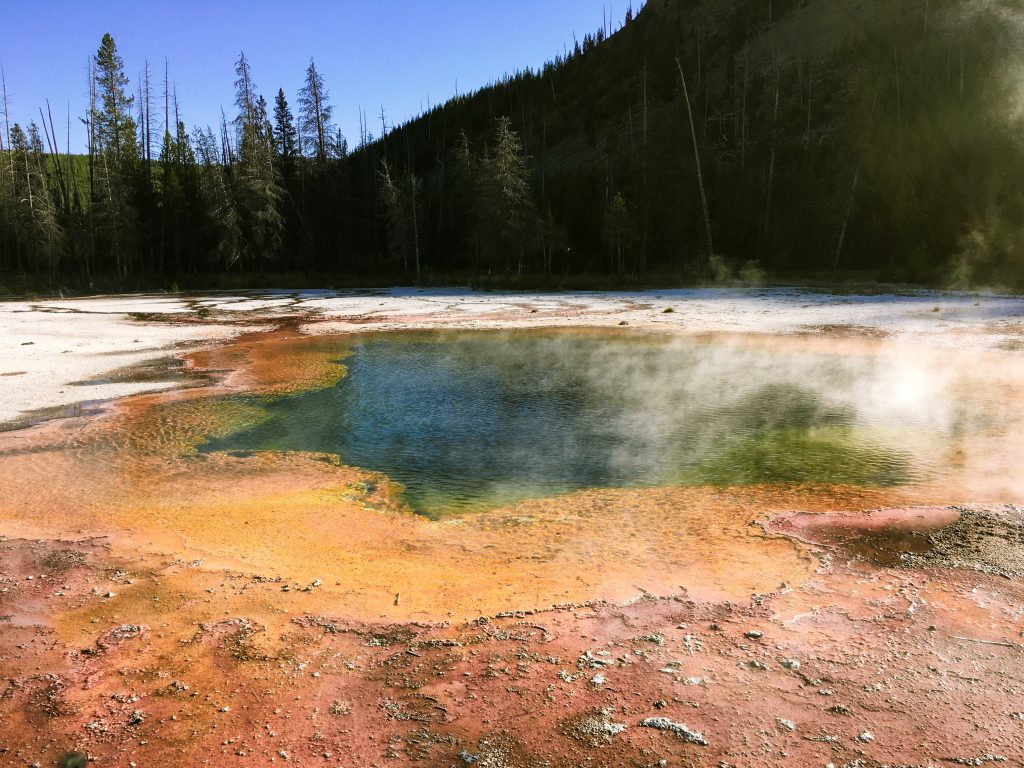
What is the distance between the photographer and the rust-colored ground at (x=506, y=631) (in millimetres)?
3148

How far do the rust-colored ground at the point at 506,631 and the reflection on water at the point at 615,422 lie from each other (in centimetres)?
70

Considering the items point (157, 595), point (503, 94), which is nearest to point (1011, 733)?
point (157, 595)

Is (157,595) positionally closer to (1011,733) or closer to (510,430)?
(1011,733)

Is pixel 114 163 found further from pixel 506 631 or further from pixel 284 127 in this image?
pixel 506 631

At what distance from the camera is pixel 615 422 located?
31.9 ft

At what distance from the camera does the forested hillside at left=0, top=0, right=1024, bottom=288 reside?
1247 inches

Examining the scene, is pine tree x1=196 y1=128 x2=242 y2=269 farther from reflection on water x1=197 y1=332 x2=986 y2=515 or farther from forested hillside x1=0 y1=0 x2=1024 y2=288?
reflection on water x1=197 y1=332 x2=986 y2=515

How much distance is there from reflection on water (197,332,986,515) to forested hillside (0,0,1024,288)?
2100 centimetres

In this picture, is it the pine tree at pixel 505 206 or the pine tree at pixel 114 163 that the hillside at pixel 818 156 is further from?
the pine tree at pixel 114 163

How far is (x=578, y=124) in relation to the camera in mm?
74500

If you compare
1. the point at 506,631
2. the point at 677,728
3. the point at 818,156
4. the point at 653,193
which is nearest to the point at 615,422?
the point at 506,631

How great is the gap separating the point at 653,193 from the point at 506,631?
37.7m

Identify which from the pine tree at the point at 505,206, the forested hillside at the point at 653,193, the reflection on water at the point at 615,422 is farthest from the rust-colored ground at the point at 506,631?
the pine tree at the point at 505,206

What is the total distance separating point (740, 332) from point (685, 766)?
16299mm
